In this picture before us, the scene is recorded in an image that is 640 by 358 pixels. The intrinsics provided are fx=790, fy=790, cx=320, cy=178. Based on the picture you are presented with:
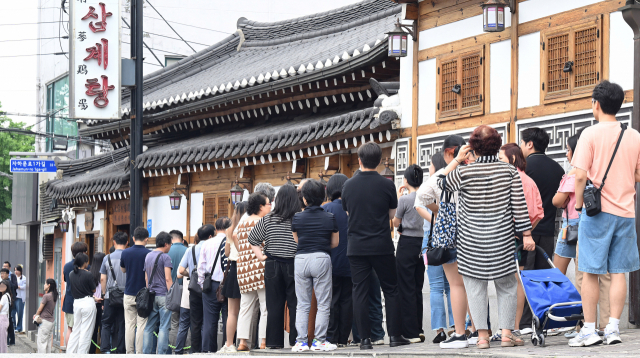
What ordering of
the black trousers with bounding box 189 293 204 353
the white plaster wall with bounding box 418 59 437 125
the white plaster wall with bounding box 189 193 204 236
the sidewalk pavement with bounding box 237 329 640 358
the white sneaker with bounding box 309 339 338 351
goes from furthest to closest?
1. the white plaster wall with bounding box 189 193 204 236
2. the black trousers with bounding box 189 293 204 353
3. the white plaster wall with bounding box 418 59 437 125
4. the white sneaker with bounding box 309 339 338 351
5. the sidewalk pavement with bounding box 237 329 640 358

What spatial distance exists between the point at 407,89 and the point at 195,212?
286 inches

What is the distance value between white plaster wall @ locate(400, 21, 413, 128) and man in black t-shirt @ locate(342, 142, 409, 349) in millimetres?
3340

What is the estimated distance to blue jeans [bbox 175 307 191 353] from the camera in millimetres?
11359

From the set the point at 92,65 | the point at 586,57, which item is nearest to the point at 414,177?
the point at 586,57

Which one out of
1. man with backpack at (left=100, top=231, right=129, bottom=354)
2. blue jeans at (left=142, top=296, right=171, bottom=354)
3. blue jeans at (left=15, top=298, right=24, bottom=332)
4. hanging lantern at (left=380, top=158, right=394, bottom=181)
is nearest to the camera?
hanging lantern at (left=380, top=158, right=394, bottom=181)

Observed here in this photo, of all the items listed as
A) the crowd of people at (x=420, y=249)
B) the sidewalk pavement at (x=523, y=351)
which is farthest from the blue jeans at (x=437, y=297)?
the sidewalk pavement at (x=523, y=351)

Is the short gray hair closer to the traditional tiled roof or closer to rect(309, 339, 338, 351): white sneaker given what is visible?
rect(309, 339, 338, 351): white sneaker

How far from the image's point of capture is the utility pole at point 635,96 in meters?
7.55

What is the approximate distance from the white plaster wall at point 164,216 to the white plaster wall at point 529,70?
970cm

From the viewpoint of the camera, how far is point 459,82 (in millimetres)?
10188

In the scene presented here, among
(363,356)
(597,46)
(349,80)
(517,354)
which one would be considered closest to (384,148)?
(349,80)

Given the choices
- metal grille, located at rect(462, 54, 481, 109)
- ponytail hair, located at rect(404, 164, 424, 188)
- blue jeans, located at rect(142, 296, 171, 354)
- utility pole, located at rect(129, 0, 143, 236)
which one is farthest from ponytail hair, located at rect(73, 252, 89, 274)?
ponytail hair, located at rect(404, 164, 424, 188)

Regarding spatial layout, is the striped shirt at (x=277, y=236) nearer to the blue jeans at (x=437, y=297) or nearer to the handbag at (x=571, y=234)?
the blue jeans at (x=437, y=297)

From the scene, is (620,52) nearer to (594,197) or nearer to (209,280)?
A: (594,197)
